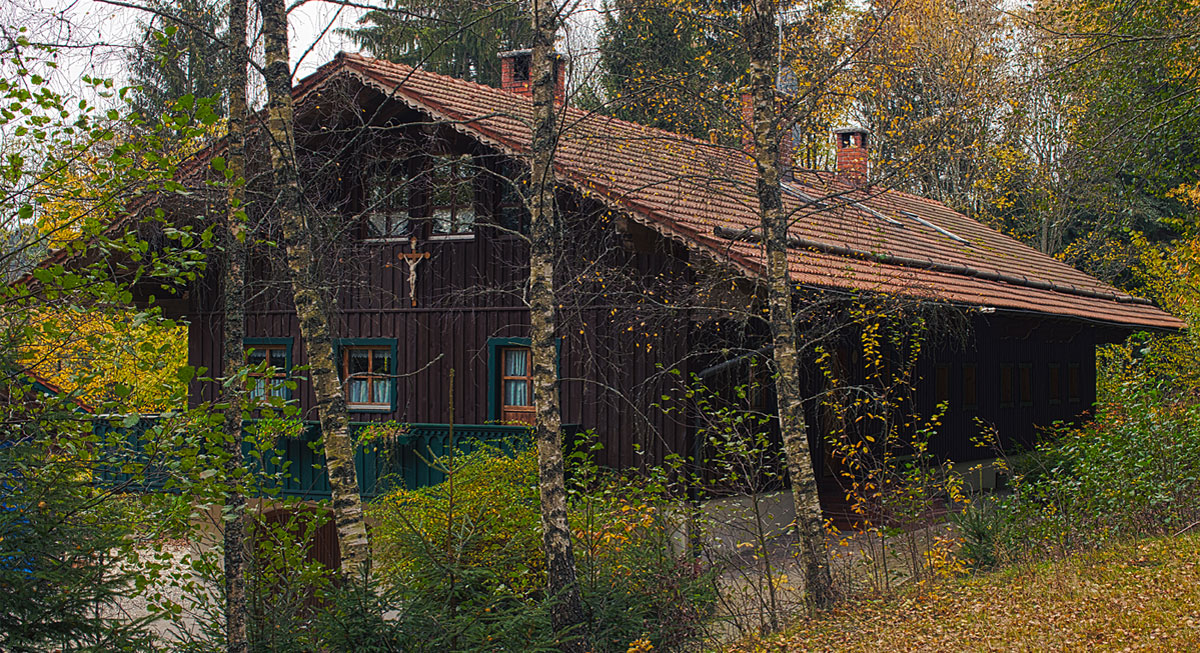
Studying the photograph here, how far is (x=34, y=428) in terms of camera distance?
17.0 feet

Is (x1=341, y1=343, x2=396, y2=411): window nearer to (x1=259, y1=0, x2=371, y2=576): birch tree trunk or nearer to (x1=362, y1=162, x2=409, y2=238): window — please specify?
(x1=362, y1=162, x2=409, y2=238): window

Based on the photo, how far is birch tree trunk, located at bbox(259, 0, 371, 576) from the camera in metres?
7.50

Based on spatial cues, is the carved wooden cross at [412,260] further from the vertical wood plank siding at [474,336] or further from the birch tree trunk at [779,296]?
the birch tree trunk at [779,296]

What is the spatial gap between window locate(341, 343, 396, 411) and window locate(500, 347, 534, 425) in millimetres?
1865

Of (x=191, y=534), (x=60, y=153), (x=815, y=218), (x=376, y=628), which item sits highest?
(x=815, y=218)

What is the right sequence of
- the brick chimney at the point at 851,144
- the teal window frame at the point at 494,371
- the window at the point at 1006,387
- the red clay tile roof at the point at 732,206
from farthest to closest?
the brick chimney at the point at 851,144, the window at the point at 1006,387, the teal window frame at the point at 494,371, the red clay tile roof at the point at 732,206

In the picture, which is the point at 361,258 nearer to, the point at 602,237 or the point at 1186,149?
the point at 602,237

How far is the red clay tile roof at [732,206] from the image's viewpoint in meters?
10.3

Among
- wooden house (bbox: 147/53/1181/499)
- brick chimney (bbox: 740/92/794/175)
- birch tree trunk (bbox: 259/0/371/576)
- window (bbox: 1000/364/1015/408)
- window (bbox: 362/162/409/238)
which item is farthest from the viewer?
window (bbox: 1000/364/1015/408)

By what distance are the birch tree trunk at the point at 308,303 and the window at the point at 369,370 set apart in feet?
26.1

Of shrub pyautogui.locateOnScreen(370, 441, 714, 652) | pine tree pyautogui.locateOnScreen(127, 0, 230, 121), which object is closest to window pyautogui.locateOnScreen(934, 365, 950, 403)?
shrub pyautogui.locateOnScreen(370, 441, 714, 652)

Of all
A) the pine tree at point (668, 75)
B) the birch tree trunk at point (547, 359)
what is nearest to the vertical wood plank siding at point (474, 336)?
the pine tree at point (668, 75)

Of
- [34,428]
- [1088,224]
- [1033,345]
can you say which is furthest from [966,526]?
[1088,224]

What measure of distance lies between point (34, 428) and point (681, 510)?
5174 millimetres
